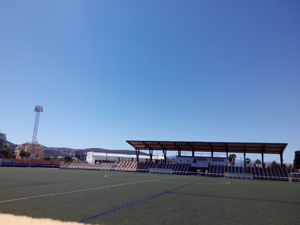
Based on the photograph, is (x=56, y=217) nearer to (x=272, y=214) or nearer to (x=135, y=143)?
(x=272, y=214)

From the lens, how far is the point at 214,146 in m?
45.1

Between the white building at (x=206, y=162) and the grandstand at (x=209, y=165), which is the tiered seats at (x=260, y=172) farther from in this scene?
the white building at (x=206, y=162)

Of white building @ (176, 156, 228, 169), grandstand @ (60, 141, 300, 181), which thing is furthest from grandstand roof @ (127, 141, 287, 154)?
white building @ (176, 156, 228, 169)


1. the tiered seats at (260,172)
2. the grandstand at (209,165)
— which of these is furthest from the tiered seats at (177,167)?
the tiered seats at (260,172)

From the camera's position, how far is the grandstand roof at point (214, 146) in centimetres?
4111

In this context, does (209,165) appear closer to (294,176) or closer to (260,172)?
(260,172)

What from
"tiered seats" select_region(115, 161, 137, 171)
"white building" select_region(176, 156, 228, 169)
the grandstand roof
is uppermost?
the grandstand roof

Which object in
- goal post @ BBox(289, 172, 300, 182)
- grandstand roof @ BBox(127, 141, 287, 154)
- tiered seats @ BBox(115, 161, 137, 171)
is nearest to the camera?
goal post @ BBox(289, 172, 300, 182)

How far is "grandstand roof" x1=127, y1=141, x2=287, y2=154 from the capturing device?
41112mm

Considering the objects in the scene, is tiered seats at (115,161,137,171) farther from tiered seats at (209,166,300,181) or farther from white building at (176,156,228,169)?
tiered seats at (209,166,300,181)

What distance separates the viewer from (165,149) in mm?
52062

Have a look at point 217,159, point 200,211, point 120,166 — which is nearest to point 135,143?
point 120,166

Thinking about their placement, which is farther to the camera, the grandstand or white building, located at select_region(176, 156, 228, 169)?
white building, located at select_region(176, 156, 228, 169)

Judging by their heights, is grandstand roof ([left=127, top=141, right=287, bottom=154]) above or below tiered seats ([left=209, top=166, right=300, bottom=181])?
above
